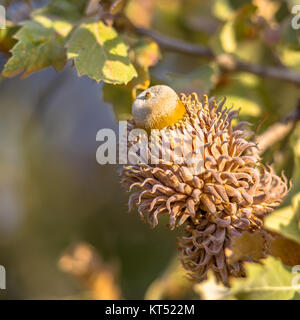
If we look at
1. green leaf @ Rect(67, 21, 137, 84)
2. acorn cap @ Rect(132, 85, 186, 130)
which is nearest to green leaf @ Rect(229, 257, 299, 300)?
acorn cap @ Rect(132, 85, 186, 130)

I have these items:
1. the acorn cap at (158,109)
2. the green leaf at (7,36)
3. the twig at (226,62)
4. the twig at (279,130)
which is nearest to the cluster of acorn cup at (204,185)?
the acorn cap at (158,109)

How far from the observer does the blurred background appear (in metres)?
2.23

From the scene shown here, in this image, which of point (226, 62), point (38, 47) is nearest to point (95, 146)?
point (226, 62)

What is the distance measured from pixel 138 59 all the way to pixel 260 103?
769 millimetres

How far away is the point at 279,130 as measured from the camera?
2.00 metres

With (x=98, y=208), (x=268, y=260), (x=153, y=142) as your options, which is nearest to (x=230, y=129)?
(x=153, y=142)

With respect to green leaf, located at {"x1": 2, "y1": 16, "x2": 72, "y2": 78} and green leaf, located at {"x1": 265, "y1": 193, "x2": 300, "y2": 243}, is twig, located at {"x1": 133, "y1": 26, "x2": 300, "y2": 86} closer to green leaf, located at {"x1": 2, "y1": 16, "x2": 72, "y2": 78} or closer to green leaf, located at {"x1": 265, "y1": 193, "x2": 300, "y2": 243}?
green leaf, located at {"x1": 2, "y1": 16, "x2": 72, "y2": 78}

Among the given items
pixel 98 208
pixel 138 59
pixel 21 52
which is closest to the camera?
pixel 21 52

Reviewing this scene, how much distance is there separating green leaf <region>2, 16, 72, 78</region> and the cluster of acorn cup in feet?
1.59

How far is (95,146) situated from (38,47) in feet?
6.68

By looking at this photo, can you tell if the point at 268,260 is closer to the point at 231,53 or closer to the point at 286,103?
the point at 231,53

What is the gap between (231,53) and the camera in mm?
2346

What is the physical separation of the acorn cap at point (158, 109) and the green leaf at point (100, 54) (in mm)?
189

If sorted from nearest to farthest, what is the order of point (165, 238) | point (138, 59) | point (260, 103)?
point (138, 59) → point (260, 103) → point (165, 238)
